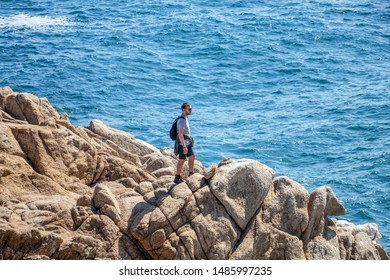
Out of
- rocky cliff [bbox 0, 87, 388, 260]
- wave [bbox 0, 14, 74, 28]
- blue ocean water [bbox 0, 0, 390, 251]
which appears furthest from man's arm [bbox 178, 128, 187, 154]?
wave [bbox 0, 14, 74, 28]

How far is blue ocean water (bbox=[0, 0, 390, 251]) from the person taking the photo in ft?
182

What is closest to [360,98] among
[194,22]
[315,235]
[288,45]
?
[288,45]

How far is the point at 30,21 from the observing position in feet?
260

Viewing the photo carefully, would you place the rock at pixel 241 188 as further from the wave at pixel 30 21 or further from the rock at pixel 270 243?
the wave at pixel 30 21

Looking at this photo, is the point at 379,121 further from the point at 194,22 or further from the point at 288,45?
the point at 194,22

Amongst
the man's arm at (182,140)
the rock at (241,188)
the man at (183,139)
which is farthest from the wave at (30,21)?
the rock at (241,188)

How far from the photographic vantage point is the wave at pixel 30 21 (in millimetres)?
77688

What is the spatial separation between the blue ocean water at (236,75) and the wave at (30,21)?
0.19 metres

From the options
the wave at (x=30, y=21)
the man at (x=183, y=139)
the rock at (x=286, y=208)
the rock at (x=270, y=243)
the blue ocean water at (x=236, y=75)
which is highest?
the man at (x=183, y=139)

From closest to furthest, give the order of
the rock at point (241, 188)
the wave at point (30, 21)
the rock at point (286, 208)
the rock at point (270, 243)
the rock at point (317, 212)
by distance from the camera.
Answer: the rock at point (270, 243) → the rock at point (241, 188) → the rock at point (286, 208) → the rock at point (317, 212) → the wave at point (30, 21)

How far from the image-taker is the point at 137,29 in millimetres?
79375

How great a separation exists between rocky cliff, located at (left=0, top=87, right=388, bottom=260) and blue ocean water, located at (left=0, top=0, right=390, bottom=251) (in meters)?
15.7

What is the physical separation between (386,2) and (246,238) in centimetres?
6185

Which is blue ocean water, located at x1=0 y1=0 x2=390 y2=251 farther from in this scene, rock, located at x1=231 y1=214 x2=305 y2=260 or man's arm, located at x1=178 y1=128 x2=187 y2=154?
man's arm, located at x1=178 y1=128 x2=187 y2=154
